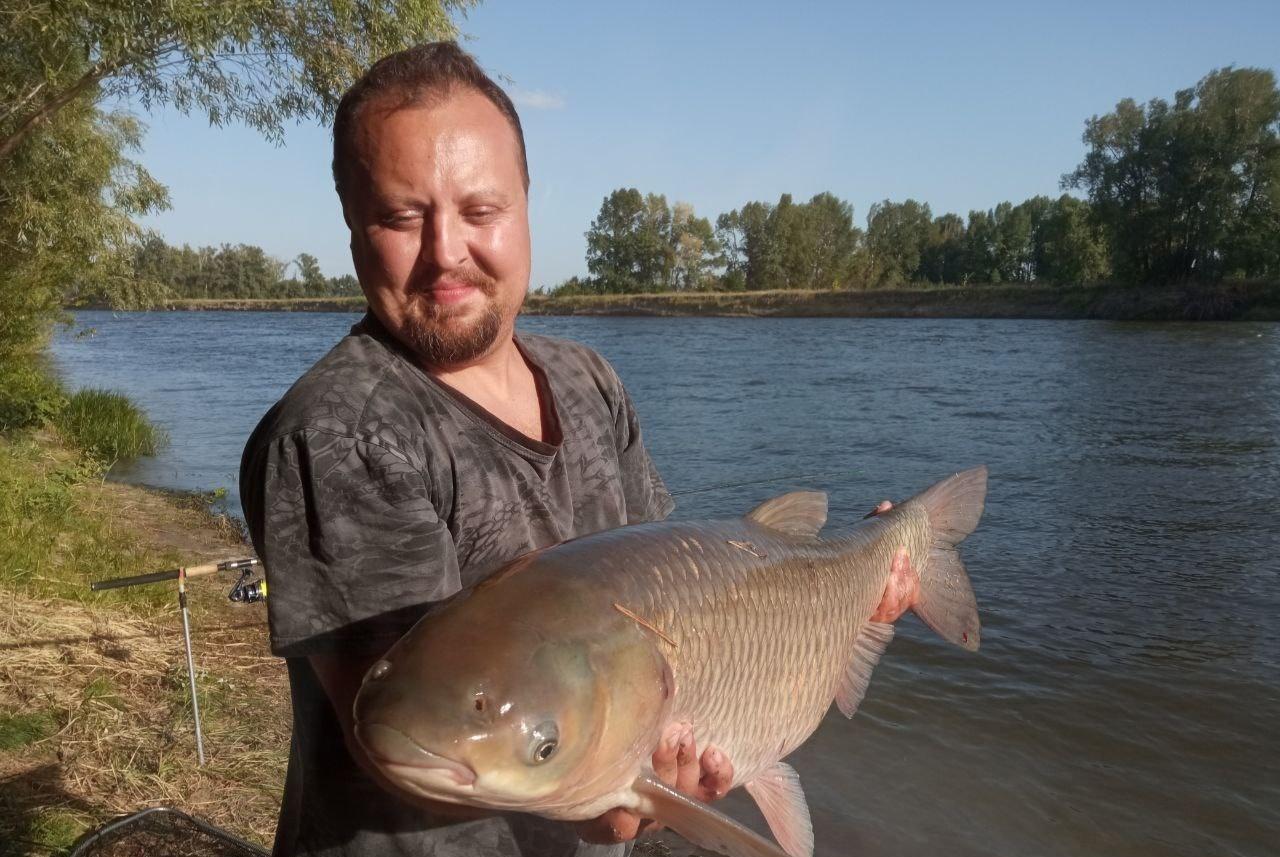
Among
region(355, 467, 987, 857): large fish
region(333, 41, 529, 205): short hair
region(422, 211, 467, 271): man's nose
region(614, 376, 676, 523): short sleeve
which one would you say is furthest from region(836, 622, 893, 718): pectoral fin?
region(333, 41, 529, 205): short hair

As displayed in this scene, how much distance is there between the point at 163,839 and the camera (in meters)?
2.70

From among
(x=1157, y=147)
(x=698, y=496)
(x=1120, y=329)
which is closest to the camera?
(x=698, y=496)

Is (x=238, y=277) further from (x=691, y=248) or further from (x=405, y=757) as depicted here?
(x=405, y=757)

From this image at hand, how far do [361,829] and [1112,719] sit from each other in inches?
192

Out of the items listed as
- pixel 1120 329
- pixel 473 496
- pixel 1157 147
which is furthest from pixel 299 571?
pixel 1157 147

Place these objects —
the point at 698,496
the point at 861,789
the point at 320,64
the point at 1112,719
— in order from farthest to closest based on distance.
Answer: the point at 698,496
the point at 320,64
the point at 1112,719
the point at 861,789

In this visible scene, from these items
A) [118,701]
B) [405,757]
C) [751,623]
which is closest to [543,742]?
[405,757]

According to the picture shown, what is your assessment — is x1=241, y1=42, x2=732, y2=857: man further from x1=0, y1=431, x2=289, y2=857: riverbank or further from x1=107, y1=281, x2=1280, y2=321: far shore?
x1=107, y1=281, x2=1280, y2=321: far shore

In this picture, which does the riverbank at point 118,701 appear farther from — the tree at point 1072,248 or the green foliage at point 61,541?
the tree at point 1072,248

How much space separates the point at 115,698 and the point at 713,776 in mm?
3161

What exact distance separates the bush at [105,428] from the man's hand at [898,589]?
10.9 metres

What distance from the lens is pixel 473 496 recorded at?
1.49 m

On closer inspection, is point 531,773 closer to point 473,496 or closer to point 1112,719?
point 473,496

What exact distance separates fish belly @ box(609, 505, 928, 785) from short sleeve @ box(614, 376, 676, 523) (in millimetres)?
226
